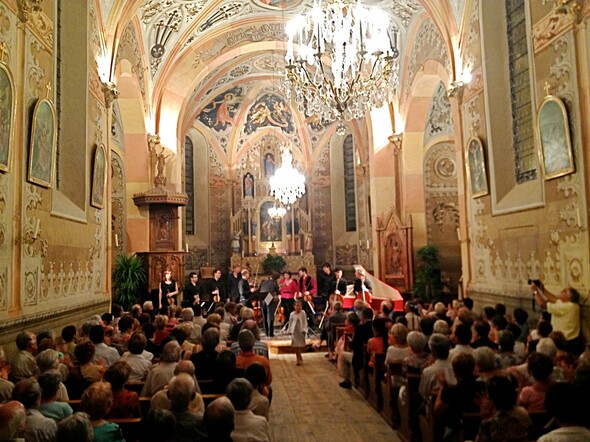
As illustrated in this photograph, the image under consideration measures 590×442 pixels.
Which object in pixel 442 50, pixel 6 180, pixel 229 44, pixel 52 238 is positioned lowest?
pixel 52 238

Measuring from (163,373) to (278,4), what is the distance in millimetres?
10927

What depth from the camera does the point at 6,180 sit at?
5.53 metres

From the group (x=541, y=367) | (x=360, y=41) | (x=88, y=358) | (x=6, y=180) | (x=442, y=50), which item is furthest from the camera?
(x=442, y=50)

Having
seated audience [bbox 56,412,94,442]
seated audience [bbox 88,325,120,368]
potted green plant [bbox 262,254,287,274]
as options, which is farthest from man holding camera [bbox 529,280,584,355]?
potted green plant [bbox 262,254,287,274]

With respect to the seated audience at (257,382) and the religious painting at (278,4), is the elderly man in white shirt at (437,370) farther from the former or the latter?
the religious painting at (278,4)

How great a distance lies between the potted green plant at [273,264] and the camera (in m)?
19.5

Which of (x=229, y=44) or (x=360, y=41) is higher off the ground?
(x=229, y=44)

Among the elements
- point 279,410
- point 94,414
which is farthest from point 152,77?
point 94,414

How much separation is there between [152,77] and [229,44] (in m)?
2.54

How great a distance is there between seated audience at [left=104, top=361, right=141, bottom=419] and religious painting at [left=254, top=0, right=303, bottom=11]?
10962 millimetres

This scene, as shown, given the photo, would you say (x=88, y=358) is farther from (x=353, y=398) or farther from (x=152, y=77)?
(x=152, y=77)

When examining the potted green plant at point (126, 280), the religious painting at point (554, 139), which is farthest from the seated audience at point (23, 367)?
the potted green plant at point (126, 280)

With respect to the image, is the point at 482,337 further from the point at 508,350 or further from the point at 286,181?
the point at 286,181

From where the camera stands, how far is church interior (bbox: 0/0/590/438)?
6109mm
